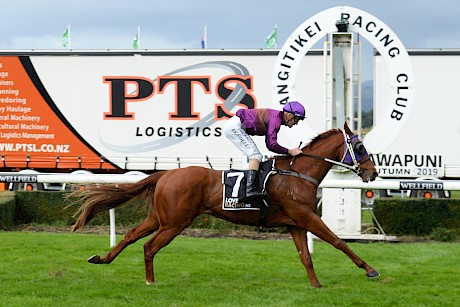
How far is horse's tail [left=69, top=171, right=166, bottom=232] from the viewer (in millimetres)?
7137

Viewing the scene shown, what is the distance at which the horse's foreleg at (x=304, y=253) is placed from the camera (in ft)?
21.7

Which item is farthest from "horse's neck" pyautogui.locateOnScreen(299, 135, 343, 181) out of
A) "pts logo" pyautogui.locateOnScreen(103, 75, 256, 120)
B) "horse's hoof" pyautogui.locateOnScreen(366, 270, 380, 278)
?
"pts logo" pyautogui.locateOnScreen(103, 75, 256, 120)

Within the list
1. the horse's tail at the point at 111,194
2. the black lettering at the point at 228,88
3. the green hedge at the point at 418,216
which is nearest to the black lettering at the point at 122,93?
the black lettering at the point at 228,88

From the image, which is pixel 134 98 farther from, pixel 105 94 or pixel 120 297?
pixel 120 297

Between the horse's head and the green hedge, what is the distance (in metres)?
3.47

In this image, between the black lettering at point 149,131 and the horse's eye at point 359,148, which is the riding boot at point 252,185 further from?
the black lettering at point 149,131

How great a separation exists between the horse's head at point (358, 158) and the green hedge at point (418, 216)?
11.4 feet

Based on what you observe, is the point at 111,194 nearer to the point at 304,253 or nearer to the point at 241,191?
the point at 241,191

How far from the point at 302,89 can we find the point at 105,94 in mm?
4493

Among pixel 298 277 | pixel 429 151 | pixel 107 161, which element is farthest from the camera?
pixel 107 161

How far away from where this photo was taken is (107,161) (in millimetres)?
17500

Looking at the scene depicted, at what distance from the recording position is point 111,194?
23.7 feet

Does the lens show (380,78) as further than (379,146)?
Yes

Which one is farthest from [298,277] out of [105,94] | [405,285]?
[105,94]
